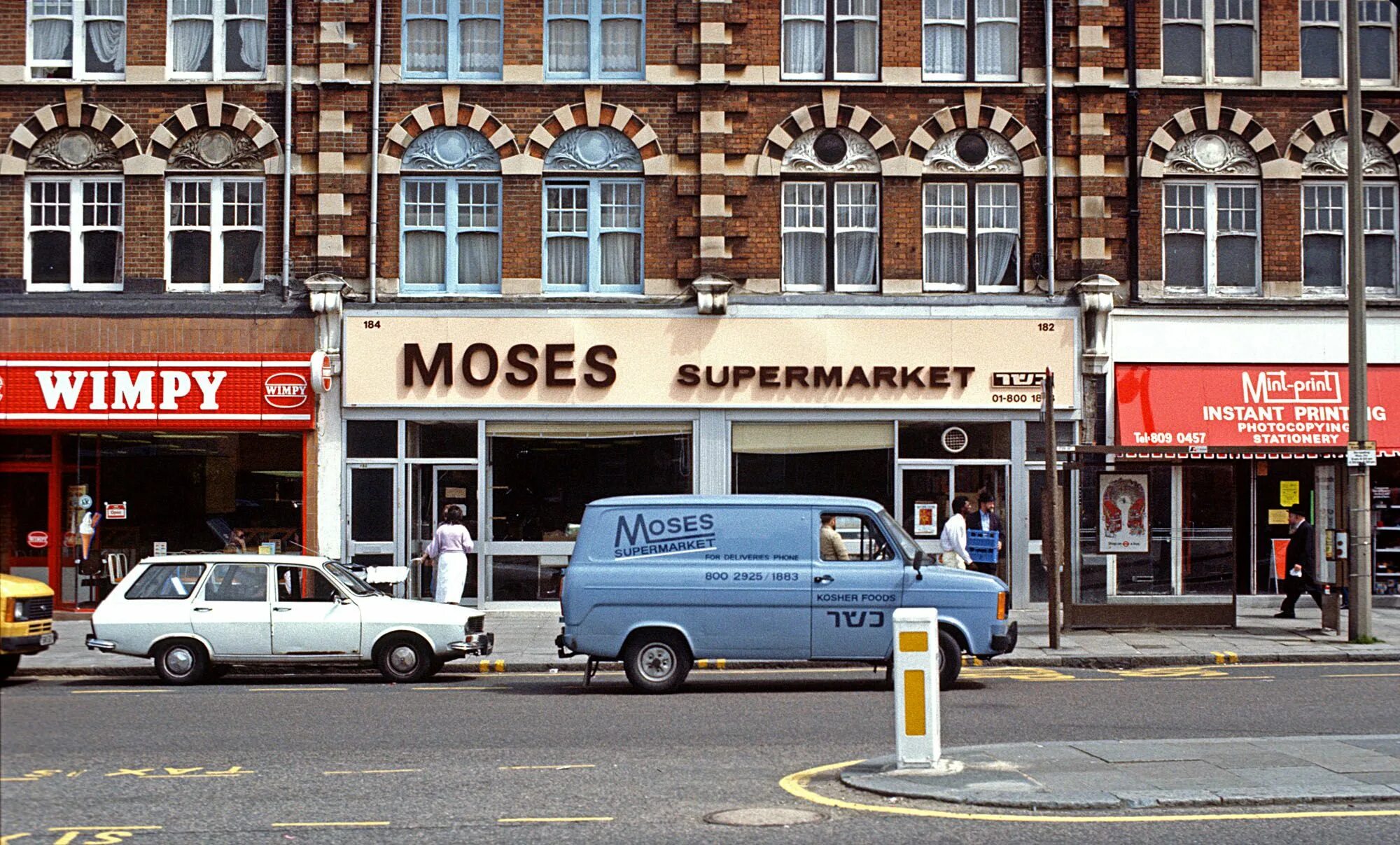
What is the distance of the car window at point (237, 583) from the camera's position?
17.4 meters

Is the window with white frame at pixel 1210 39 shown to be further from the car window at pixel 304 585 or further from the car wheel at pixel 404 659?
the car window at pixel 304 585

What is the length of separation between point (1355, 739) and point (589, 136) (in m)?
16.3

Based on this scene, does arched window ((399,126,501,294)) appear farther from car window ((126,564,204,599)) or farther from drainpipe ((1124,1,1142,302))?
drainpipe ((1124,1,1142,302))

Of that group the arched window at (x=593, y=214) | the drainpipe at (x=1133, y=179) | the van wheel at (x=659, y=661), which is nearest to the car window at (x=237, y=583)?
the van wheel at (x=659, y=661)

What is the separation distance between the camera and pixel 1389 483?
26.0 meters

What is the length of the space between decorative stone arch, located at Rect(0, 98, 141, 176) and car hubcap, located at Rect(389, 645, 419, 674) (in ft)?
37.4

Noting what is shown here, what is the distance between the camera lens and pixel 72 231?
25.3 metres

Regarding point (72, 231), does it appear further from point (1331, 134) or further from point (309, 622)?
point (1331, 134)

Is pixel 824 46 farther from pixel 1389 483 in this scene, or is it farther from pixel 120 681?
pixel 120 681

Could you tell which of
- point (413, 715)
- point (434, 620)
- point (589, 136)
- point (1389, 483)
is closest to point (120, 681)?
point (434, 620)

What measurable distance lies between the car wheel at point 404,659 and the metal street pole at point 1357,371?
11.8m

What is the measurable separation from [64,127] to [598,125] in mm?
8334

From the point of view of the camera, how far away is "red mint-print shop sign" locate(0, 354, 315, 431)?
2467cm

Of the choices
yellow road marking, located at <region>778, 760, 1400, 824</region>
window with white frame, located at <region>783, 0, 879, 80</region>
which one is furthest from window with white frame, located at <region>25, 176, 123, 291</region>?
yellow road marking, located at <region>778, 760, 1400, 824</region>
